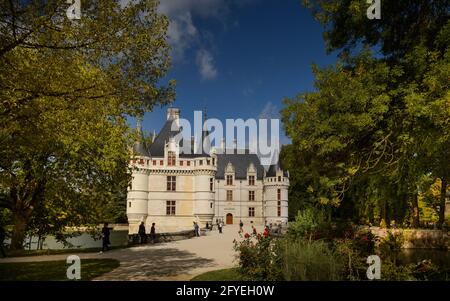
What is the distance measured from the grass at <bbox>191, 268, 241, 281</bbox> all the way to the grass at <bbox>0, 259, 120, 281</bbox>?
2852mm

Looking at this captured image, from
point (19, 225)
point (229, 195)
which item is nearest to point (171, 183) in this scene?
point (229, 195)

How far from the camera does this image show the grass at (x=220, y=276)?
9.63 metres

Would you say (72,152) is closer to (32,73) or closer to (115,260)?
(115,260)

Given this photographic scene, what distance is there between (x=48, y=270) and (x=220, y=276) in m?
5.21

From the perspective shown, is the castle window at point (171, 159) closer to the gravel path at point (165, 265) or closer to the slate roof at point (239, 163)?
the slate roof at point (239, 163)

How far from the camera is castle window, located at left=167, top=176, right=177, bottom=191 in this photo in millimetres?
44156

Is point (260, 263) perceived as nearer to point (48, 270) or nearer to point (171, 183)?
point (48, 270)

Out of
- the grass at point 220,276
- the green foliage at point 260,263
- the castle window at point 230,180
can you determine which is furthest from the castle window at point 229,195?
the green foliage at point 260,263

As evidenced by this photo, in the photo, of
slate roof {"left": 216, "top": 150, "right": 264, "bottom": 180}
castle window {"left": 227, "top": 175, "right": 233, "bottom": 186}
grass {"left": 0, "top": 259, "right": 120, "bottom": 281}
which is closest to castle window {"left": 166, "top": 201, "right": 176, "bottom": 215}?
slate roof {"left": 216, "top": 150, "right": 264, "bottom": 180}

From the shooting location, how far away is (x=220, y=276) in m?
10.1

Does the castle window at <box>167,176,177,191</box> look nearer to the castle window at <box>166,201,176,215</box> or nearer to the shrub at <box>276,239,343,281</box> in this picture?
the castle window at <box>166,201,176,215</box>

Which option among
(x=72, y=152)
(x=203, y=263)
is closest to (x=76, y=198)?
(x=72, y=152)

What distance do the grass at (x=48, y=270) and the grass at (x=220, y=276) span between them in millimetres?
2852

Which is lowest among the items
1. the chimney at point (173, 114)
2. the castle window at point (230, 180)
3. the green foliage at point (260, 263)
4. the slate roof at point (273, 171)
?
the green foliage at point (260, 263)
